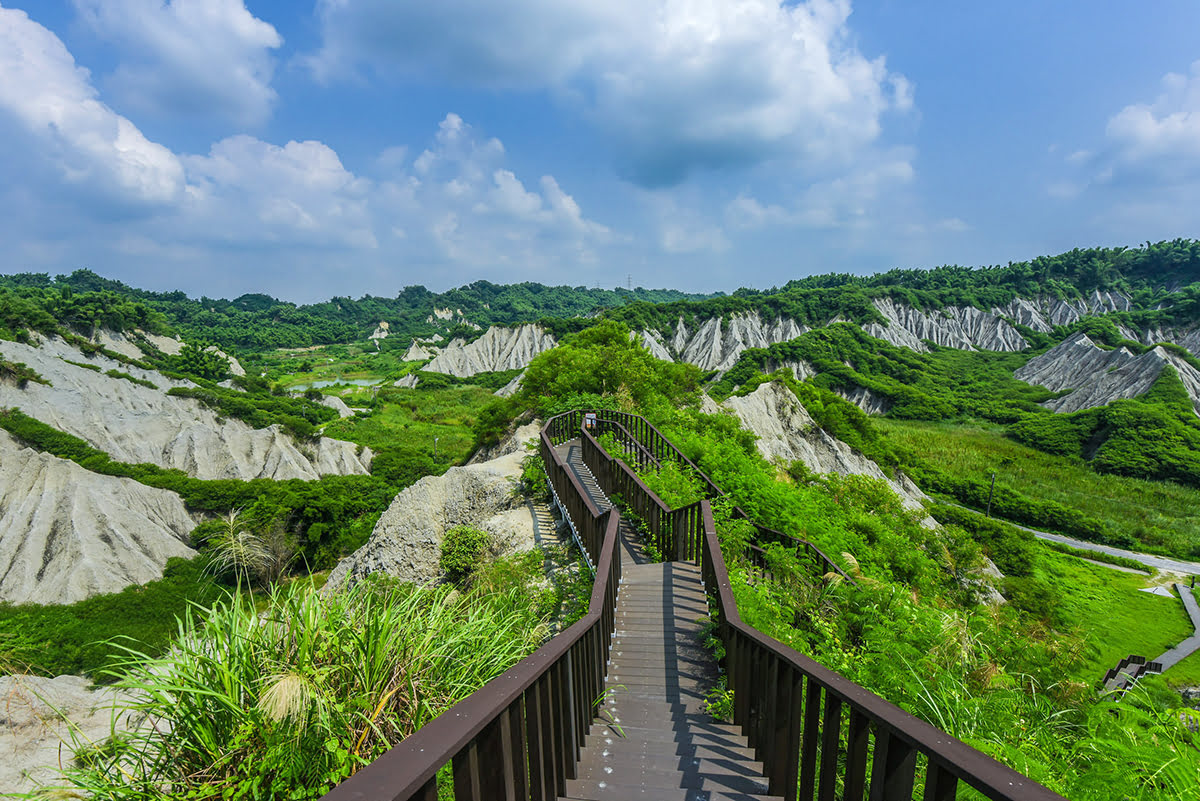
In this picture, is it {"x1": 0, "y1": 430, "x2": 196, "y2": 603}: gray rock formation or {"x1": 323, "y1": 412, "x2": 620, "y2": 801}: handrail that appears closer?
{"x1": 323, "y1": 412, "x2": 620, "y2": 801}: handrail

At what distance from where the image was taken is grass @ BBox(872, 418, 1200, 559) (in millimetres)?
39312

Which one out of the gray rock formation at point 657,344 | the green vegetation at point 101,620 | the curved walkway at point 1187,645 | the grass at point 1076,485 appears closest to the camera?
the green vegetation at point 101,620

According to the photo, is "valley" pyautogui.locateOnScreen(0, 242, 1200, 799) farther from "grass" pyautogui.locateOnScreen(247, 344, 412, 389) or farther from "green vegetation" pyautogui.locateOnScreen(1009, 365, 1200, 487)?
"grass" pyautogui.locateOnScreen(247, 344, 412, 389)

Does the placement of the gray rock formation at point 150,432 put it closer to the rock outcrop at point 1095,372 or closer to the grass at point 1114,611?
the grass at point 1114,611

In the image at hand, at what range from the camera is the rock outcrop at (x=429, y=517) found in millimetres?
13141

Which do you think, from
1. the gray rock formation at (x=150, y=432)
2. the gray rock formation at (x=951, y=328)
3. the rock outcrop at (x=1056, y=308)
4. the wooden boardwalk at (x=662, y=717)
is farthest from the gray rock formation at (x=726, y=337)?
the wooden boardwalk at (x=662, y=717)


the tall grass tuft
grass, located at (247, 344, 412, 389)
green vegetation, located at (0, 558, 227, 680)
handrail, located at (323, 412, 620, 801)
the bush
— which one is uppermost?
grass, located at (247, 344, 412, 389)

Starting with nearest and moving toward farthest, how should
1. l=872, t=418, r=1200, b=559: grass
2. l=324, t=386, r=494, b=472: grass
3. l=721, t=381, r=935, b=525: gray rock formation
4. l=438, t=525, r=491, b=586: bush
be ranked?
l=438, t=525, r=491, b=586: bush < l=721, t=381, r=935, b=525: gray rock formation < l=872, t=418, r=1200, b=559: grass < l=324, t=386, r=494, b=472: grass

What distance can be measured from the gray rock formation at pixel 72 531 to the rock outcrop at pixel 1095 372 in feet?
294

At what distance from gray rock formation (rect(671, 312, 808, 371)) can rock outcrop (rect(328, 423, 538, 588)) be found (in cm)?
7357

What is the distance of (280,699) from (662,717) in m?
2.73

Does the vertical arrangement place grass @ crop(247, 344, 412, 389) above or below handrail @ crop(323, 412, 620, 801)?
above

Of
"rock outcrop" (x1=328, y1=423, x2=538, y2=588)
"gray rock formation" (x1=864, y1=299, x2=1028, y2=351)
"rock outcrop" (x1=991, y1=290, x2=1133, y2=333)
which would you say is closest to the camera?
"rock outcrop" (x1=328, y1=423, x2=538, y2=588)

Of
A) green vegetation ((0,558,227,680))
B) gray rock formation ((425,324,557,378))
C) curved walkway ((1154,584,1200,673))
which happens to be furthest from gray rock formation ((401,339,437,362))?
curved walkway ((1154,584,1200,673))
